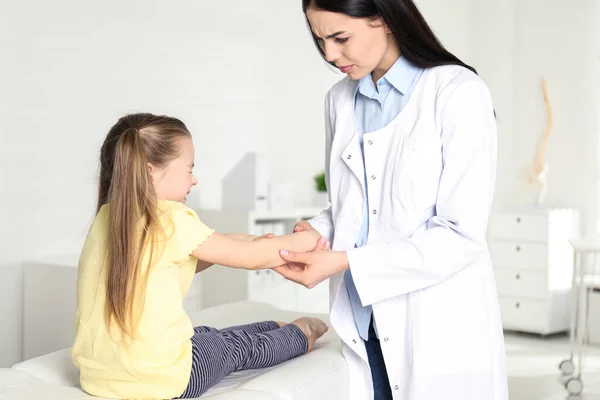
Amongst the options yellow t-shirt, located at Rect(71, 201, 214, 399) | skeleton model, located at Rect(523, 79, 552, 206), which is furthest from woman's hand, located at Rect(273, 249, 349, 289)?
skeleton model, located at Rect(523, 79, 552, 206)

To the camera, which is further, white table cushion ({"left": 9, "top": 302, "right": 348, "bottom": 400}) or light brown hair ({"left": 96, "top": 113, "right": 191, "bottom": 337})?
white table cushion ({"left": 9, "top": 302, "right": 348, "bottom": 400})

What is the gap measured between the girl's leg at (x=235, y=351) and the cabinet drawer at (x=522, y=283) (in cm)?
357

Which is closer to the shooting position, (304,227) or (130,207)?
(130,207)

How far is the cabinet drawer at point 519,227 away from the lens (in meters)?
5.34

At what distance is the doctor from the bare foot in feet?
1.48

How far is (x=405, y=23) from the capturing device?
163 centimetres

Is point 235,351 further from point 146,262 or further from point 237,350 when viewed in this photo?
point 146,262

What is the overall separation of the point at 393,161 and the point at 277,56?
10.9ft

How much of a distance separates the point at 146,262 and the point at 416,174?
1.81ft

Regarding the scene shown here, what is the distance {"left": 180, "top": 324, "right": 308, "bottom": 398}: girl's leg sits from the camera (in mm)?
1786

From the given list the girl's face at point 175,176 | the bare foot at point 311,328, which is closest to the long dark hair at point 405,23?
the girl's face at point 175,176

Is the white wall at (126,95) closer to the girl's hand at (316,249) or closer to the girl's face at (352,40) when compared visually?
the girl's hand at (316,249)

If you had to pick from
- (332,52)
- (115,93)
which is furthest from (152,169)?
(115,93)

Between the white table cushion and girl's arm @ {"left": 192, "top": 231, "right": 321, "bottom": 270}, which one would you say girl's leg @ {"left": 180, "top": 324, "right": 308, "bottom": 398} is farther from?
girl's arm @ {"left": 192, "top": 231, "right": 321, "bottom": 270}
